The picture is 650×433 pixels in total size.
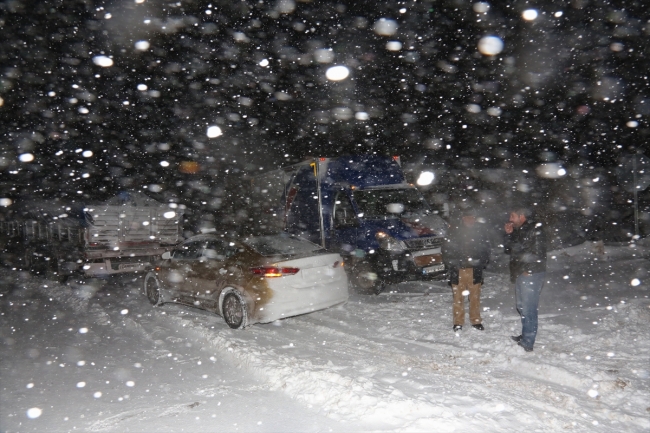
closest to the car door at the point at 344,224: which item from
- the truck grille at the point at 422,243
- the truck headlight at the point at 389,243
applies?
the truck headlight at the point at 389,243

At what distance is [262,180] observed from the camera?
1256 centimetres

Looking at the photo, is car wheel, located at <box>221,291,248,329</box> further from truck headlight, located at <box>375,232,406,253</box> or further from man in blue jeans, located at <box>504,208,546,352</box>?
man in blue jeans, located at <box>504,208,546,352</box>

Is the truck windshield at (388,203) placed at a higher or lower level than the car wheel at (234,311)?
higher

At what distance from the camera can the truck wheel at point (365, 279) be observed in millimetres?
9089

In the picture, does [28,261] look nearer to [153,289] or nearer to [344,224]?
[153,289]

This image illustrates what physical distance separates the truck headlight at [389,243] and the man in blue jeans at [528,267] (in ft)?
11.2

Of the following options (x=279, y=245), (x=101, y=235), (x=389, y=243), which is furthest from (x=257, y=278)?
(x=101, y=235)

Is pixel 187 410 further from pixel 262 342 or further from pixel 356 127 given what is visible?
pixel 356 127

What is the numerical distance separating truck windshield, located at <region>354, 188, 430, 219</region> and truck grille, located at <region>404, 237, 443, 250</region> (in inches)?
31.8

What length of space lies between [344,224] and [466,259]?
3712 millimetres

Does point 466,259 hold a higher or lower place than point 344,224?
lower

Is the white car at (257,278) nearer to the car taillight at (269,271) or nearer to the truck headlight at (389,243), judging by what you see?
the car taillight at (269,271)

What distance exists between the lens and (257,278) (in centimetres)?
690

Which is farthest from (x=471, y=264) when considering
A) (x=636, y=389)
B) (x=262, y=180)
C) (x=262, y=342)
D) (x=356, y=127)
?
(x=356, y=127)
